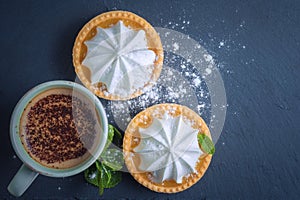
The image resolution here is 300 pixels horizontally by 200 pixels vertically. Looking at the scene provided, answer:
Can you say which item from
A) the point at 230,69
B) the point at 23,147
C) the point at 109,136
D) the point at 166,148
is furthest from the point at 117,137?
the point at 230,69

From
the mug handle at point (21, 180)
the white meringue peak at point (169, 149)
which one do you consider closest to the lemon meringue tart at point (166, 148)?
the white meringue peak at point (169, 149)

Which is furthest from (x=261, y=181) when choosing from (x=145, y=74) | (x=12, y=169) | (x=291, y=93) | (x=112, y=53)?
(x=12, y=169)

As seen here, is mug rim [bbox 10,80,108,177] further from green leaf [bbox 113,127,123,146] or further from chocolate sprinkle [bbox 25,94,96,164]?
green leaf [bbox 113,127,123,146]

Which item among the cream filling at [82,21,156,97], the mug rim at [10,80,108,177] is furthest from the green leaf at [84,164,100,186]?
the cream filling at [82,21,156,97]

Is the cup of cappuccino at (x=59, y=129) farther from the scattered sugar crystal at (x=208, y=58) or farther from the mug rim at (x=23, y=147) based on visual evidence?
the scattered sugar crystal at (x=208, y=58)

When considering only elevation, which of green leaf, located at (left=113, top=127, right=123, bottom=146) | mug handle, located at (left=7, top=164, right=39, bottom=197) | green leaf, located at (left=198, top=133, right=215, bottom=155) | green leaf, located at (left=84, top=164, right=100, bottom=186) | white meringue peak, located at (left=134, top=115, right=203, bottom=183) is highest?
green leaf, located at (left=198, top=133, right=215, bottom=155)

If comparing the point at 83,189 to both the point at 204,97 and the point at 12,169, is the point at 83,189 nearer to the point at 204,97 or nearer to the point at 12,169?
the point at 12,169
